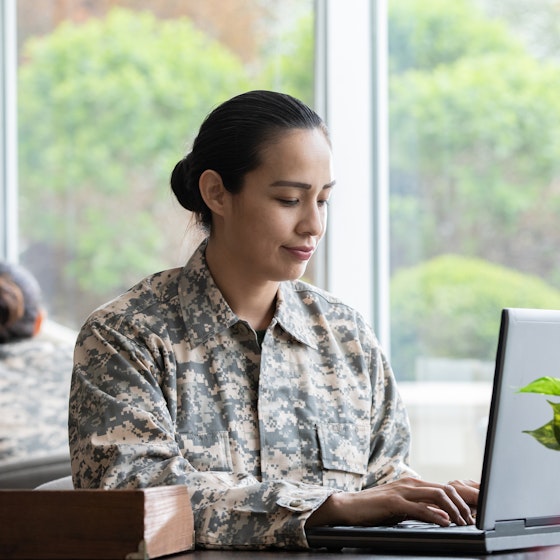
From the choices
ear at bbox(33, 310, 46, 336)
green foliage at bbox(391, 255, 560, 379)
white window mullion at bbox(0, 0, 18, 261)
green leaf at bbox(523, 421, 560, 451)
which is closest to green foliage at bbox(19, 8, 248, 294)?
white window mullion at bbox(0, 0, 18, 261)

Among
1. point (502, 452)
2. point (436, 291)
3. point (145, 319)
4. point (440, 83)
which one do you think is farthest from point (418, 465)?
point (502, 452)

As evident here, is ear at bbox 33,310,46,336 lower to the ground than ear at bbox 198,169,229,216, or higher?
lower

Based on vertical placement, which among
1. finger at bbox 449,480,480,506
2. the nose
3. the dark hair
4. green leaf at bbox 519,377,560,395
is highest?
the dark hair

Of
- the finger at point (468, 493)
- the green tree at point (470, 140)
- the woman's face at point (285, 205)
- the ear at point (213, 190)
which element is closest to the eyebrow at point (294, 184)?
the woman's face at point (285, 205)

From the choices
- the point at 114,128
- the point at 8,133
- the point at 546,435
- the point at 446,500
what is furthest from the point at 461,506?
the point at 8,133

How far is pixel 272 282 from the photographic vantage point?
2014mm

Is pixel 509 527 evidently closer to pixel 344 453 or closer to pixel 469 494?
pixel 469 494

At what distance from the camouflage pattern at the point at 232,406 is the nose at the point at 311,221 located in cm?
17

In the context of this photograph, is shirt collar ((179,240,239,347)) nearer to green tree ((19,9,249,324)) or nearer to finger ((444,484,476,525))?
finger ((444,484,476,525))

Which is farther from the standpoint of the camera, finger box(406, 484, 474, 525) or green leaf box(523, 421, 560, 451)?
finger box(406, 484, 474, 525)

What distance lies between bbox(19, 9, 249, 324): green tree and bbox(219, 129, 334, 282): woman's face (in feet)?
Result: 6.06

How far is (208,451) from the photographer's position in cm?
180

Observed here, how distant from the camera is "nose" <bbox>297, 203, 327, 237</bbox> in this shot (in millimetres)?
1897

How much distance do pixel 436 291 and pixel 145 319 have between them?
170cm
